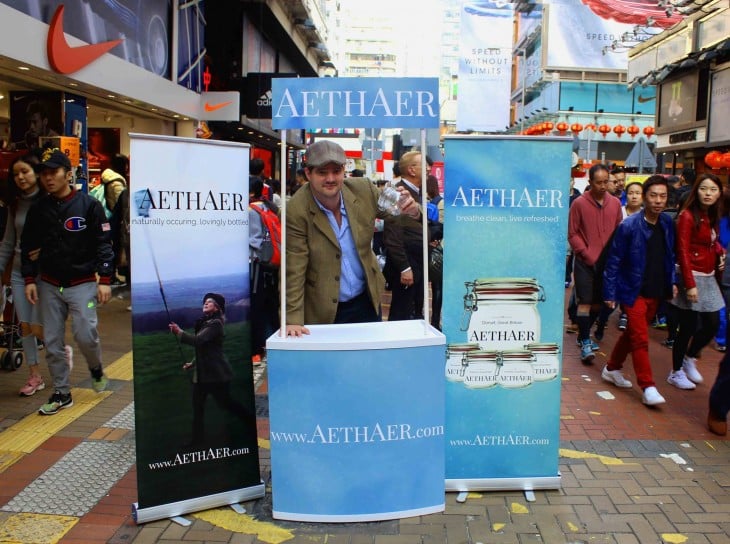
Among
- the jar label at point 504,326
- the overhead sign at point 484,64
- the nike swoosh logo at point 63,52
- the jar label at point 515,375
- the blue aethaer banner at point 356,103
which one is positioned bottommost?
the jar label at point 515,375

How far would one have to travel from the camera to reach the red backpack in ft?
19.4

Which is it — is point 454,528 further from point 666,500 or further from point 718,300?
point 718,300

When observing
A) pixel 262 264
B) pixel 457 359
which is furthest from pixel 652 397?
pixel 262 264

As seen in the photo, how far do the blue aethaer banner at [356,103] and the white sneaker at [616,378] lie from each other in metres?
3.67

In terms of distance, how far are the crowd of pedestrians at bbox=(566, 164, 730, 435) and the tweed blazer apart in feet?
8.69

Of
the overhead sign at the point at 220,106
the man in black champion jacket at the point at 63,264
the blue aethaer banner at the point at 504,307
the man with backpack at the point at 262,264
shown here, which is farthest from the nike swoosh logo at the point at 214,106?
the blue aethaer banner at the point at 504,307

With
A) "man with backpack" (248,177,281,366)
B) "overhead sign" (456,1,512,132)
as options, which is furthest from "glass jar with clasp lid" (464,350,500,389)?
"overhead sign" (456,1,512,132)

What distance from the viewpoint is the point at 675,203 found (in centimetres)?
835

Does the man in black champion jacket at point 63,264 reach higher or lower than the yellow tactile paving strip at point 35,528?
higher

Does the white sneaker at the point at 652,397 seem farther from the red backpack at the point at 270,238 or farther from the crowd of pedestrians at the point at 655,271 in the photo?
the red backpack at the point at 270,238

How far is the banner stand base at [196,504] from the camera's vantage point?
3570 millimetres

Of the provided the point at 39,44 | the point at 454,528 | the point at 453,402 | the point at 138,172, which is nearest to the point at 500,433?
the point at 453,402

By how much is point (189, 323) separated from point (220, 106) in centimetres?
1183

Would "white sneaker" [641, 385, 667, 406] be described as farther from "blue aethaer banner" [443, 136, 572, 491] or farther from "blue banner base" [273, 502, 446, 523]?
"blue banner base" [273, 502, 446, 523]
